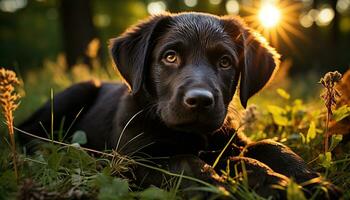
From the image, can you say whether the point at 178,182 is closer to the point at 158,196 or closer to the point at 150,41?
the point at 158,196

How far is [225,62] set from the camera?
3.80 metres

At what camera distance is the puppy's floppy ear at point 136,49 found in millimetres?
3732

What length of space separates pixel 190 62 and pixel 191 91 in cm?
53

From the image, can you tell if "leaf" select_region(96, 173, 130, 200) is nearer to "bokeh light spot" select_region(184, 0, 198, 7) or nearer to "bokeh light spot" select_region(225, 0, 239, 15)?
"bokeh light spot" select_region(225, 0, 239, 15)

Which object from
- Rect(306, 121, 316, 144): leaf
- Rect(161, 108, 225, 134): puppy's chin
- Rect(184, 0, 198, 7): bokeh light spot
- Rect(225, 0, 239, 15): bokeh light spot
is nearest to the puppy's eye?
Rect(161, 108, 225, 134): puppy's chin

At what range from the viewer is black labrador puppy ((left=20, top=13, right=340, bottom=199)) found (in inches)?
123

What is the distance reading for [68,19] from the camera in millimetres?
15469

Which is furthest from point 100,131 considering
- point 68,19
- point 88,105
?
point 68,19

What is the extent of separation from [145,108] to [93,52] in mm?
3222

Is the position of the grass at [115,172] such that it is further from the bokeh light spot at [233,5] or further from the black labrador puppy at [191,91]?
the bokeh light spot at [233,5]

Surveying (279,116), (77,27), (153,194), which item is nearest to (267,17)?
(279,116)

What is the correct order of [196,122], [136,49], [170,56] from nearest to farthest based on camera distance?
1. [196,122]
2. [170,56]
3. [136,49]

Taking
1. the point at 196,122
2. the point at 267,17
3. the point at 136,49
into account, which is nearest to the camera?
the point at 196,122

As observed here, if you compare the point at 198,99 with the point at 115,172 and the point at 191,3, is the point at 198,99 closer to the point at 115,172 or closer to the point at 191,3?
the point at 115,172
